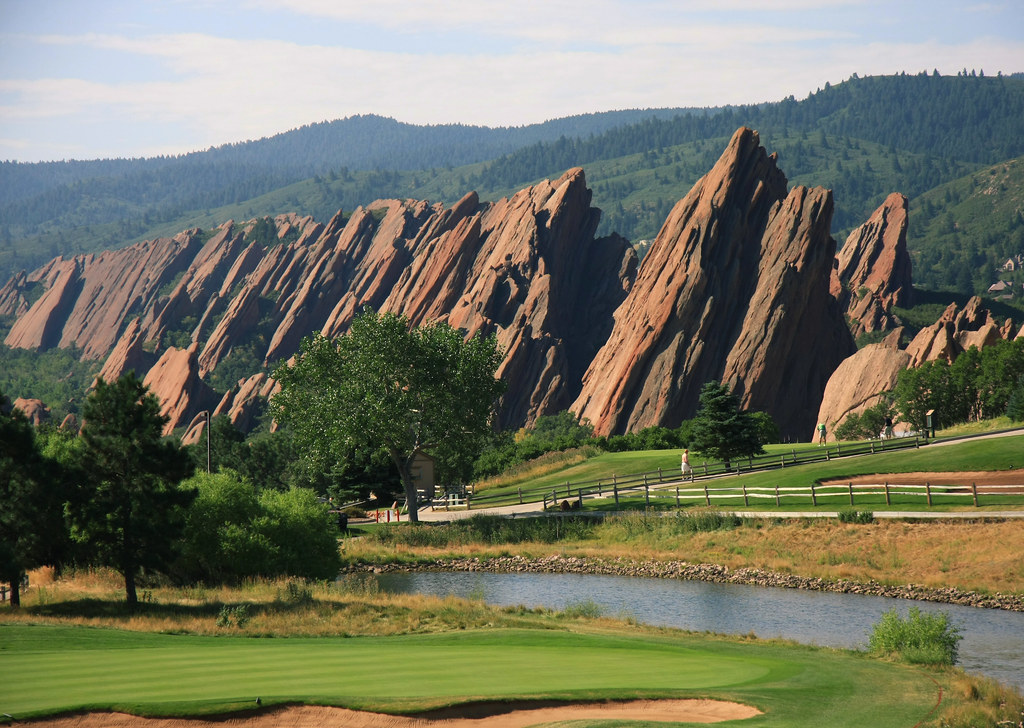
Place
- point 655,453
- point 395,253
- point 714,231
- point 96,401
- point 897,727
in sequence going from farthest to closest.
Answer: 1. point 395,253
2. point 714,231
3. point 655,453
4. point 96,401
5. point 897,727

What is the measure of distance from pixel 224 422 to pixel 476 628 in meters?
74.6

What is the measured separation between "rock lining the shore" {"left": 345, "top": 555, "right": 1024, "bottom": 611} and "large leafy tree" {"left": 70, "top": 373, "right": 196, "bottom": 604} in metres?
17.4

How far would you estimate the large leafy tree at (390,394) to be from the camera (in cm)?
5362

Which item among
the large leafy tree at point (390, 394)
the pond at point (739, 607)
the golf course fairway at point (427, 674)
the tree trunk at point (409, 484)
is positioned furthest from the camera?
the tree trunk at point (409, 484)

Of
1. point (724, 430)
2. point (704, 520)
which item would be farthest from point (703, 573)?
point (724, 430)

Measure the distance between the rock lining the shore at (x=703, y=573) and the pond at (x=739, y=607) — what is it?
1.96ft

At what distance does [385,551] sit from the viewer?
49906mm

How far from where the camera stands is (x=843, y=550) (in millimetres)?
39250

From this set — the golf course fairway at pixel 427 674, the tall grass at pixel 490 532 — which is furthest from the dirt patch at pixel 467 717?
the tall grass at pixel 490 532

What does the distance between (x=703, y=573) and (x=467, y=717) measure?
28657mm

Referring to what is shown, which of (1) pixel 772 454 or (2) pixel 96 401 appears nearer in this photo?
(2) pixel 96 401

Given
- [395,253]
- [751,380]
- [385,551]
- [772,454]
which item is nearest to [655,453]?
[772,454]

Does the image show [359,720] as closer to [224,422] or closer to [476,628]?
[476,628]

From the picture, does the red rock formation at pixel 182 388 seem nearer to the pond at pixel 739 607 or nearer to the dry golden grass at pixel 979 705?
the pond at pixel 739 607
